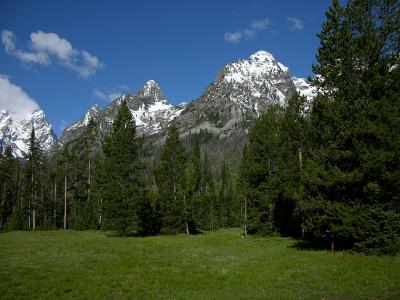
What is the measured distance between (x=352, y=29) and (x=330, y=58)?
2.40 meters

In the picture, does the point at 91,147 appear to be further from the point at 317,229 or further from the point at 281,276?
the point at 281,276

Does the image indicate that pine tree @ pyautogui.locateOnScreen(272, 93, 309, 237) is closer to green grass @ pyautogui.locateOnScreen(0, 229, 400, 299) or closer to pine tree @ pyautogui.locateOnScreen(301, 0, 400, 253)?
pine tree @ pyautogui.locateOnScreen(301, 0, 400, 253)

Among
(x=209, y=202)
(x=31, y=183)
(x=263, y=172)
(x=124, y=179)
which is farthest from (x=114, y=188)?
(x=209, y=202)

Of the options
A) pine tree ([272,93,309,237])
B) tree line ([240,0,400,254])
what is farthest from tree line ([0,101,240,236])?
tree line ([240,0,400,254])

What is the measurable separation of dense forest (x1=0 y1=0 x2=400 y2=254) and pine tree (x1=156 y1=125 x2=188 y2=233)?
0.45ft

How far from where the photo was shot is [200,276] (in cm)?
1720

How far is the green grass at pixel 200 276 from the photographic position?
13.9 m

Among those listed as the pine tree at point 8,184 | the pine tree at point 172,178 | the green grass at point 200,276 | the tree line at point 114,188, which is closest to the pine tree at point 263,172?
the tree line at point 114,188

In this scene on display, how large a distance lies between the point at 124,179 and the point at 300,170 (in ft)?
68.8

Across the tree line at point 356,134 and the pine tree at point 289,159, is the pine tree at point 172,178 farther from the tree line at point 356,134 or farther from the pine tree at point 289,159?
the tree line at point 356,134

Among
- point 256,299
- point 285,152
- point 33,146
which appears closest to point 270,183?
point 285,152

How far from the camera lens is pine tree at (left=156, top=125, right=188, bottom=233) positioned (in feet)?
165

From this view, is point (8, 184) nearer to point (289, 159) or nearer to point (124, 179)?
point (124, 179)

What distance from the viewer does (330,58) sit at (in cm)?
2606
